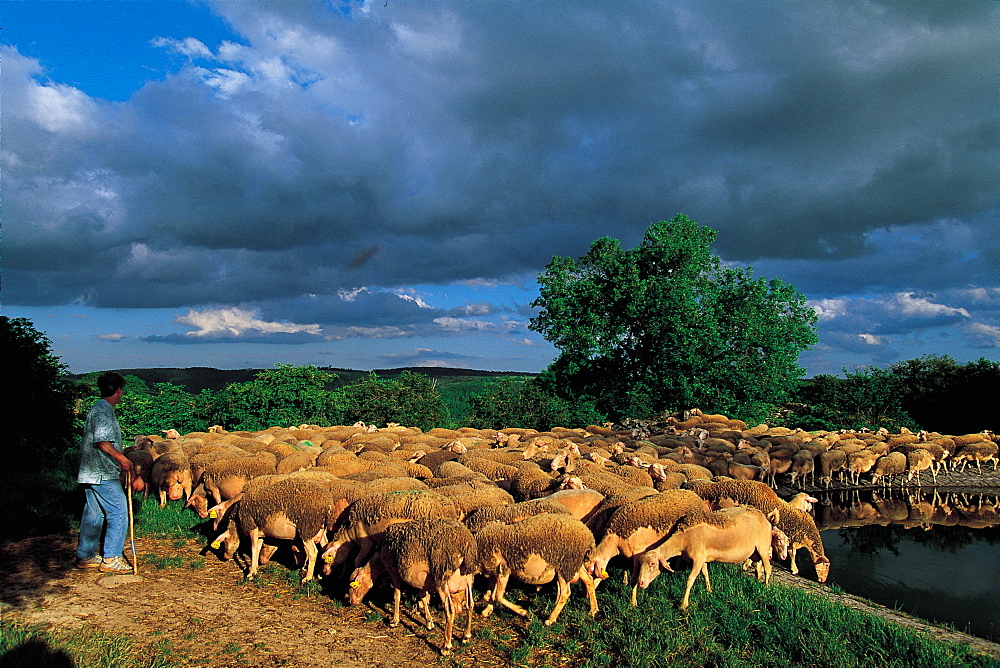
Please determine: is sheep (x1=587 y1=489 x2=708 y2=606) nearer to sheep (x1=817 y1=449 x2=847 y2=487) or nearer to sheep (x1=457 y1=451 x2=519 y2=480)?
sheep (x1=457 y1=451 x2=519 y2=480)

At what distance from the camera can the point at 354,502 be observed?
7.28 m

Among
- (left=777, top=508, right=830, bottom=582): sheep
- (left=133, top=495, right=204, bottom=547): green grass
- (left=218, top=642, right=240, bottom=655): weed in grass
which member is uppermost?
(left=777, top=508, right=830, bottom=582): sheep

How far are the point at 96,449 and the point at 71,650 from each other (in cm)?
303

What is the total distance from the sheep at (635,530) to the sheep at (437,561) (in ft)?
5.39

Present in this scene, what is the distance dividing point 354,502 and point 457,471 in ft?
8.30

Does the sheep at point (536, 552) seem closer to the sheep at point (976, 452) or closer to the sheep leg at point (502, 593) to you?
the sheep leg at point (502, 593)

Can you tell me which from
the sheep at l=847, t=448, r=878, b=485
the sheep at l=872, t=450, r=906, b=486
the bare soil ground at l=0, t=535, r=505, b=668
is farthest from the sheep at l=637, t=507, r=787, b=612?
the sheep at l=872, t=450, r=906, b=486

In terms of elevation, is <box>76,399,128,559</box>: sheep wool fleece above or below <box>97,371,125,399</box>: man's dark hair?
below

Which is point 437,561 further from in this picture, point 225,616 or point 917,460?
point 917,460

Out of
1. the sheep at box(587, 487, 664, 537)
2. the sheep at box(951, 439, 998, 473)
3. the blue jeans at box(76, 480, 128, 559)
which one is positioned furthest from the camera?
the sheep at box(951, 439, 998, 473)

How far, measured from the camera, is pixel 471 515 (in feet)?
22.9

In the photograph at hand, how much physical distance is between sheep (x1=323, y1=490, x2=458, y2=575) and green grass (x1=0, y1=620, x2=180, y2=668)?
1961 mm

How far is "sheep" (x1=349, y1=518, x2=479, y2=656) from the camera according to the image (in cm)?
580

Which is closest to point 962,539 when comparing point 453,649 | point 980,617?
point 980,617
